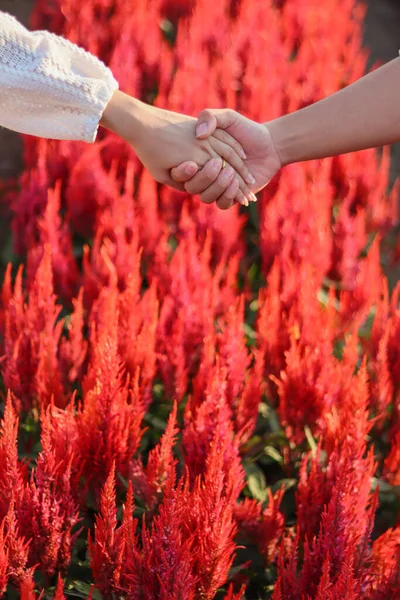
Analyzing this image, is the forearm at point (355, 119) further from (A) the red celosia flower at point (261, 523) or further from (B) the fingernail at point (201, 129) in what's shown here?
(A) the red celosia flower at point (261, 523)

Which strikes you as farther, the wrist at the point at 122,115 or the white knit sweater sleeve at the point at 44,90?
the wrist at the point at 122,115

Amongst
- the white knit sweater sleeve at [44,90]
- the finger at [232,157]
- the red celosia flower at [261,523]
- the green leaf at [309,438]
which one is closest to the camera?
the red celosia flower at [261,523]

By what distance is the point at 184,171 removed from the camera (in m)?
2.18

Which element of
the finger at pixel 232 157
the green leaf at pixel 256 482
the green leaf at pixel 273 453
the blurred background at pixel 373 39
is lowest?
the green leaf at pixel 256 482

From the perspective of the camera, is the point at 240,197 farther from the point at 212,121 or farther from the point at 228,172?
the point at 212,121

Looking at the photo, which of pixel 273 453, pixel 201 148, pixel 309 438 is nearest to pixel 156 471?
pixel 309 438

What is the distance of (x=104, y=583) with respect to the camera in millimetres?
1231

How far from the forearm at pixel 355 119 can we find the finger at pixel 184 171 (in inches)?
12.5

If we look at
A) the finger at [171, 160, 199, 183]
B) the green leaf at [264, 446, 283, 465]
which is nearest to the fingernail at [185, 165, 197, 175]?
the finger at [171, 160, 199, 183]

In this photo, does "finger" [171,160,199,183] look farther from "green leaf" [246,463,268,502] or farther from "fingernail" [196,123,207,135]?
"green leaf" [246,463,268,502]

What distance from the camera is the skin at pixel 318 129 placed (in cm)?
205

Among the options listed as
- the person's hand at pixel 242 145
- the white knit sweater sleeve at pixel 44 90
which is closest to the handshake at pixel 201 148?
the person's hand at pixel 242 145

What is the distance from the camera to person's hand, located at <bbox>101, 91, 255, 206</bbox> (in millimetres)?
2127

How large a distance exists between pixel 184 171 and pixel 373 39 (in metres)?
3.94
